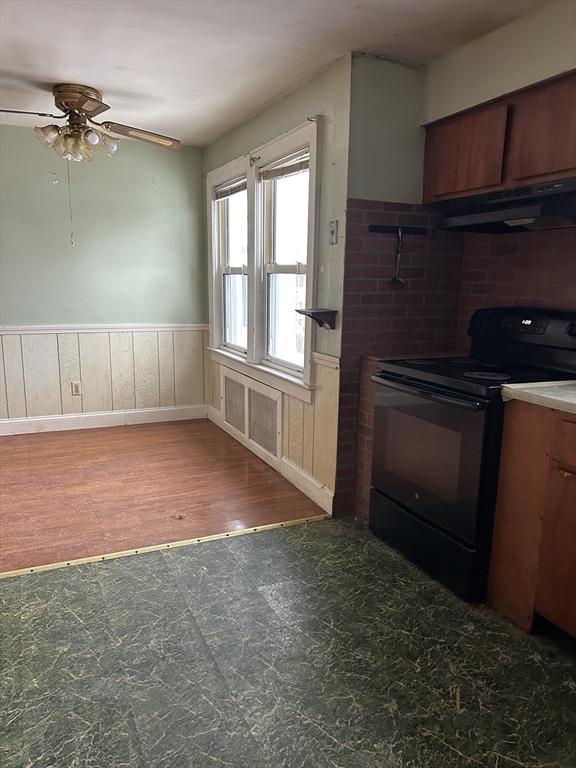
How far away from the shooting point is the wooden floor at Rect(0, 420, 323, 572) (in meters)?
2.75

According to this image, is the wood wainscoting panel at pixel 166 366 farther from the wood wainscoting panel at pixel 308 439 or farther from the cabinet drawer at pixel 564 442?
the cabinet drawer at pixel 564 442

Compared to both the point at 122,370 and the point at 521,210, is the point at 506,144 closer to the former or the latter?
the point at 521,210

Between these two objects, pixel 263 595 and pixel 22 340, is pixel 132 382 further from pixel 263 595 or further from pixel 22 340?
pixel 263 595

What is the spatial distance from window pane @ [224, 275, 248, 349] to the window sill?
141mm

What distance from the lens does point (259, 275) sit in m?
3.82

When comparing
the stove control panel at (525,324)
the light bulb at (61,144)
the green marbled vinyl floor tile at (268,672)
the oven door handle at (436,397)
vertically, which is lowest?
the green marbled vinyl floor tile at (268,672)

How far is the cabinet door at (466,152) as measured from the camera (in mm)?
2445

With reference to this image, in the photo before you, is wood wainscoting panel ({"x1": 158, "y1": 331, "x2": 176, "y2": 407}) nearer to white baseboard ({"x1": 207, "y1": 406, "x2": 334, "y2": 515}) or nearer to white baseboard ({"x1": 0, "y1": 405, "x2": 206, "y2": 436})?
white baseboard ({"x1": 0, "y1": 405, "x2": 206, "y2": 436})

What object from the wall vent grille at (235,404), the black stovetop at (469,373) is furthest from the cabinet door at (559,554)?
the wall vent grille at (235,404)

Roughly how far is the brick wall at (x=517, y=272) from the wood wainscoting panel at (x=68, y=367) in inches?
122

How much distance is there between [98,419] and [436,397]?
11.0 ft

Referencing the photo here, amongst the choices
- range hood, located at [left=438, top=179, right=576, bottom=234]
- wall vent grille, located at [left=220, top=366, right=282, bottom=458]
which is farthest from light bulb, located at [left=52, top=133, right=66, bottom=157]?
range hood, located at [left=438, top=179, right=576, bottom=234]

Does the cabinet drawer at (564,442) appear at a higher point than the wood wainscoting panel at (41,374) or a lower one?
higher

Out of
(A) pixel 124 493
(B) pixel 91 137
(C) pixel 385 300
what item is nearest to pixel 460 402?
(C) pixel 385 300
